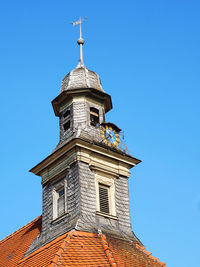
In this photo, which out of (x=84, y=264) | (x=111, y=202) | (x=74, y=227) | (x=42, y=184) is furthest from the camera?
(x=42, y=184)

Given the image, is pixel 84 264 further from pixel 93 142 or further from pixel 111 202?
pixel 93 142

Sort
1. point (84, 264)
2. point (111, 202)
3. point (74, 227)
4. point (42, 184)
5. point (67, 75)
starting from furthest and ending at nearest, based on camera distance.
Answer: point (67, 75) → point (42, 184) → point (111, 202) → point (74, 227) → point (84, 264)

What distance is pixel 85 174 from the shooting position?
70.2 ft

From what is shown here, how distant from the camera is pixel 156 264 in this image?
2009cm

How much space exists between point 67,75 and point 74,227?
994cm

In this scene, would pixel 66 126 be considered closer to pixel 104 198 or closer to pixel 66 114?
pixel 66 114

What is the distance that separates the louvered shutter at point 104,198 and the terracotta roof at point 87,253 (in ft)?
5.62

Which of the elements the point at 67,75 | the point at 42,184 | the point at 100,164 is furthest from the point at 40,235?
the point at 67,75

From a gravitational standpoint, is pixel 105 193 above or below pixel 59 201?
above

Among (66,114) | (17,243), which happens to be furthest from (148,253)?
(66,114)

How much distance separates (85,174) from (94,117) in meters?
4.04

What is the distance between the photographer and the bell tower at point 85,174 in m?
20.7

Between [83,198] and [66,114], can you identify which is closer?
[83,198]

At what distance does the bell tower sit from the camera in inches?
816
